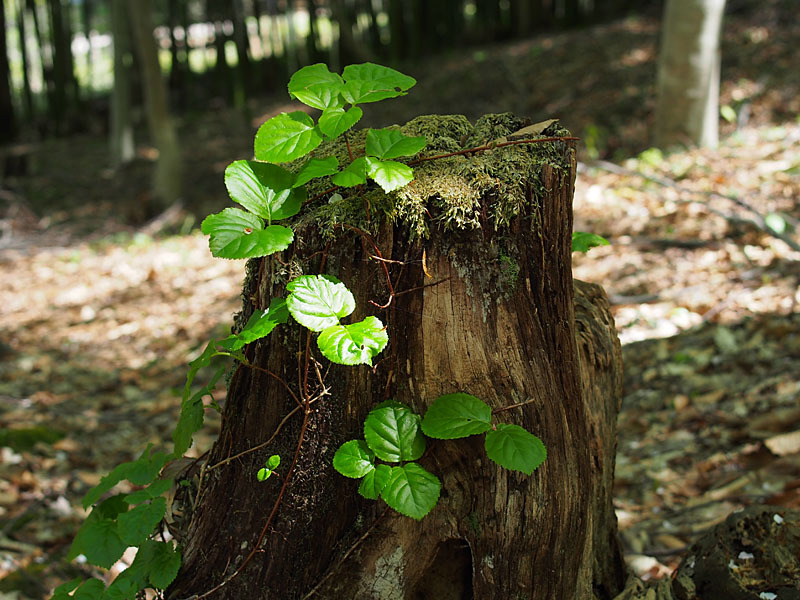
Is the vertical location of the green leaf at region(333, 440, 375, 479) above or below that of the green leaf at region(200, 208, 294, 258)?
below

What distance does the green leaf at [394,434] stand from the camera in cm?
133

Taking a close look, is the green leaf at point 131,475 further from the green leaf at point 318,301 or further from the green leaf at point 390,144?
the green leaf at point 390,144

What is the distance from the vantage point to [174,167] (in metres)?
9.77

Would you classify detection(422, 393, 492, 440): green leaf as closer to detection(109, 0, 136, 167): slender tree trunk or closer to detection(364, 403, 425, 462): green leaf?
detection(364, 403, 425, 462): green leaf

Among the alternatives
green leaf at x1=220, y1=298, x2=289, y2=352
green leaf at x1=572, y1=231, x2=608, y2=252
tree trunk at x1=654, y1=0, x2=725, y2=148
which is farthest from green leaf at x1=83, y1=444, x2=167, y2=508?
tree trunk at x1=654, y1=0, x2=725, y2=148

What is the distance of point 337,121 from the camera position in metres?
1.32

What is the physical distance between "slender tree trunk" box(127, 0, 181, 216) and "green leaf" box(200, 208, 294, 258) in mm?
8621

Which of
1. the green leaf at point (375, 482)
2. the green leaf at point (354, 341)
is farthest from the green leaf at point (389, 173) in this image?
the green leaf at point (375, 482)

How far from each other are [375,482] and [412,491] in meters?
0.08

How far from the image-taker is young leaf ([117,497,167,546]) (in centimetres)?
150

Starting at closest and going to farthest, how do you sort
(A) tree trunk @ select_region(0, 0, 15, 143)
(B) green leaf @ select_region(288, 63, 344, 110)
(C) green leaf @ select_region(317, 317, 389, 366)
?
(C) green leaf @ select_region(317, 317, 389, 366) → (B) green leaf @ select_region(288, 63, 344, 110) → (A) tree trunk @ select_region(0, 0, 15, 143)

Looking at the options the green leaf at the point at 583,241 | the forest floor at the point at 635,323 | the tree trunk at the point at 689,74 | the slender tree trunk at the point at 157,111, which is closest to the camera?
the green leaf at the point at 583,241

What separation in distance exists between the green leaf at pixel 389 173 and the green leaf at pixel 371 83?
0.44 feet

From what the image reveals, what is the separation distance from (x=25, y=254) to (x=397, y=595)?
7.49 metres
